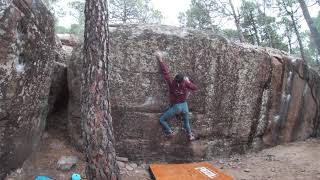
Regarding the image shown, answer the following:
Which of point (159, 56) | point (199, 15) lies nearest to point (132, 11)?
point (199, 15)

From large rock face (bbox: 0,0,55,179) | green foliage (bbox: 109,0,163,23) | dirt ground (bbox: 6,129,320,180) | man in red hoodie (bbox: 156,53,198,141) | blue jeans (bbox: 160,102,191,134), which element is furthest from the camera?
green foliage (bbox: 109,0,163,23)

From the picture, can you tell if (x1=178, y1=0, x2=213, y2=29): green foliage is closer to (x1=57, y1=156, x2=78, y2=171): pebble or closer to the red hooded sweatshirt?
the red hooded sweatshirt

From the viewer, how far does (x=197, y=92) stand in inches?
324

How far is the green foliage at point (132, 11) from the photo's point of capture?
62.5 feet

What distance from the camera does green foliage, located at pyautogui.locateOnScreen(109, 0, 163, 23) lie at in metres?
19.1

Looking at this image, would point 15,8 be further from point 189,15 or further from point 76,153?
point 189,15


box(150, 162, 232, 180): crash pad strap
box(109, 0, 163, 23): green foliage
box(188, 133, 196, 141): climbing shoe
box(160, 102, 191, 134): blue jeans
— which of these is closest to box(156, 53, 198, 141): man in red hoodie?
box(160, 102, 191, 134): blue jeans

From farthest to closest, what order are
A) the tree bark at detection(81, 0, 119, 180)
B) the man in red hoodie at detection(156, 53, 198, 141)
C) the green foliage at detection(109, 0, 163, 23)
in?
the green foliage at detection(109, 0, 163, 23) < the man in red hoodie at detection(156, 53, 198, 141) < the tree bark at detection(81, 0, 119, 180)

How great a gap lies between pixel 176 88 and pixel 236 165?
2765 millimetres

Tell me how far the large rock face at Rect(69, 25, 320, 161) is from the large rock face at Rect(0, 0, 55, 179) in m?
1.41

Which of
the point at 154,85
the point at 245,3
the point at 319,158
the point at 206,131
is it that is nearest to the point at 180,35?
the point at 154,85

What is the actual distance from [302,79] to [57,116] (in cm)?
867

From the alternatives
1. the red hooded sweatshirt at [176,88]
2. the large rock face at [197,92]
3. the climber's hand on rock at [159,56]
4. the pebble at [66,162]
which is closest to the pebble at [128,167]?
the large rock face at [197,92]

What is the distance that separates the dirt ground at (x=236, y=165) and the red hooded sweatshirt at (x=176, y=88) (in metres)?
1.89
